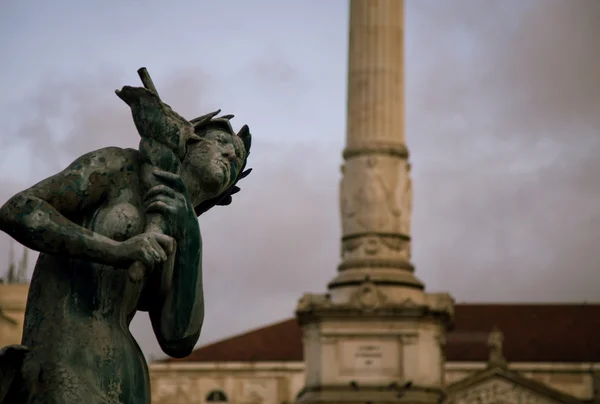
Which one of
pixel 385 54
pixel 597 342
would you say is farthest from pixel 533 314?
pixel 385 54

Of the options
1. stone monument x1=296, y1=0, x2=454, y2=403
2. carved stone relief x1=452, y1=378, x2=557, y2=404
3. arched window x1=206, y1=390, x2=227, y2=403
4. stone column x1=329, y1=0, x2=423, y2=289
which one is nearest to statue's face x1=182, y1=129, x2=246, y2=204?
stone monument x1=296, y1=0, x2=454, y2=403

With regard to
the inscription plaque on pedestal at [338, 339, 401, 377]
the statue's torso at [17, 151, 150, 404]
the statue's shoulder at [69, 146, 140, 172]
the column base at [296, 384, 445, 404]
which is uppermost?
the inscription plaque on pedestal at [338, 339, 401, 377]

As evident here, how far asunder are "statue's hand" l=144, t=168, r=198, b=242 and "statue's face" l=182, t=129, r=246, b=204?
0.12m

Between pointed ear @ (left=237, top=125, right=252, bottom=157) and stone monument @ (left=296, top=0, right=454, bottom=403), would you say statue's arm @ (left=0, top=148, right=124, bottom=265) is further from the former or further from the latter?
stone monument @ (left=296, top=0, right=454, bottom=403)

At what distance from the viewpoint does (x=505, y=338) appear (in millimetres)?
78250

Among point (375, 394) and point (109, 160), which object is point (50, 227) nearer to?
point (109, 160)

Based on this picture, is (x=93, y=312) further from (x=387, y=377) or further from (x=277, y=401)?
(x=277, y=401)

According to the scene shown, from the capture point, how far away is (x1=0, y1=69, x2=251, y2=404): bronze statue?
4.33 metres

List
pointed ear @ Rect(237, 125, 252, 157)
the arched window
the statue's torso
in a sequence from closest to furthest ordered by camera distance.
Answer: the statue's torso
pointed ear @ Rect(237, 125, 252, 157)
the arched window

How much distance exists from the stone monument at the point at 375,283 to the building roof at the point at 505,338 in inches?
1422

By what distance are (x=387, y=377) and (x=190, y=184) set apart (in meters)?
34.9

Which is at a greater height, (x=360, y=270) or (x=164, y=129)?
(x=360, y=270)

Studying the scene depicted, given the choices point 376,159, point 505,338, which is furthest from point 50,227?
point 505,338

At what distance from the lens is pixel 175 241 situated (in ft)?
15.1
